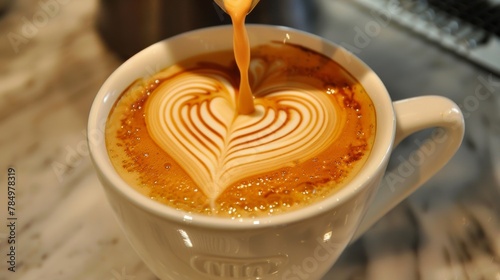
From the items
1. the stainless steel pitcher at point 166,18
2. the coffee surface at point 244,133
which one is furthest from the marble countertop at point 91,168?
the coffee surface at point 244,133

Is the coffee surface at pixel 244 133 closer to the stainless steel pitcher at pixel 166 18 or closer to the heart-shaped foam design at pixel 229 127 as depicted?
the heart-shaped foam design at pixel 229 127

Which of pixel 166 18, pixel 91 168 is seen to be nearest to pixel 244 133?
pixel 91 168

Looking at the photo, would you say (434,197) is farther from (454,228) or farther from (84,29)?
(84,29)

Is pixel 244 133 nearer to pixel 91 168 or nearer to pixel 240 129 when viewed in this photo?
pixel 240 129

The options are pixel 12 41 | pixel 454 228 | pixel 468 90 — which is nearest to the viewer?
pixel 454 228

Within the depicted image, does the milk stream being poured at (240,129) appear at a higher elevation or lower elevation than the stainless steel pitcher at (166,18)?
higher

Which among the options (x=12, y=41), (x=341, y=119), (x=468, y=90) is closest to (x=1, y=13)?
(x=12, y=41)
